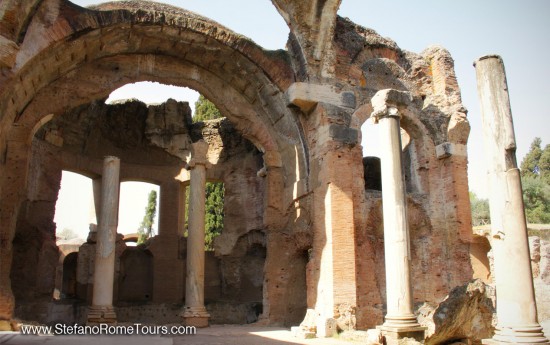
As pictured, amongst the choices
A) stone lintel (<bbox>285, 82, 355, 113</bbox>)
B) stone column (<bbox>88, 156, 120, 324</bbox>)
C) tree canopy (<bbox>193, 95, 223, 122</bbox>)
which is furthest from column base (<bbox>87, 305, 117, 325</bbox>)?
tree canopy (<bbox>193, 95, 223, 122</bbox>)

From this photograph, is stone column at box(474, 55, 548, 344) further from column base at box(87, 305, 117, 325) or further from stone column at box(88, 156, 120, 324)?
stone column at box(88, 156, 120, 324)

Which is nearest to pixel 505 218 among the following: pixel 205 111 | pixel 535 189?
pixel 205 111

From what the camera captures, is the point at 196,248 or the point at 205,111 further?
the point at 205,111

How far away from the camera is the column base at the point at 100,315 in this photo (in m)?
11.4

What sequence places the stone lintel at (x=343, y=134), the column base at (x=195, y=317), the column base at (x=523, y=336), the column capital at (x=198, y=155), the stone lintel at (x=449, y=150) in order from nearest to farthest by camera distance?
the column base at (x=523, y=336), the stone lintel at (x=343, y=134), the column base at (x=195, y=317), the stone lintel at (x=449, y=150), the column capital at (x=198, y=155)

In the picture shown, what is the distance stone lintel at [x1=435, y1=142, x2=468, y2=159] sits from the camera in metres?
13.0

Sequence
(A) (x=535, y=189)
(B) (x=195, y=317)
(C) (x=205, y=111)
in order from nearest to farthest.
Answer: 1. (B) (x=195, y=317)
2. (C) (x=205, y=111)
3. (A) (x=535, y=189)

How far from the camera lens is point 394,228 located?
342 inches

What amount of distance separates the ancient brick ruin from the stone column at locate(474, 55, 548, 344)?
6.55ft

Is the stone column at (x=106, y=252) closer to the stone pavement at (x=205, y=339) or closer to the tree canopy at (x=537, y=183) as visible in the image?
the stone pavement at (x=205, y=339)

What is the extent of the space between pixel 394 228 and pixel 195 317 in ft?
18.8

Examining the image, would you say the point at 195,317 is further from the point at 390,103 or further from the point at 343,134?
the point at 390,103

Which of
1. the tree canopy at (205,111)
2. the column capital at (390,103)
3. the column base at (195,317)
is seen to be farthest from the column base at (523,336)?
the tree canopy at (205,111)

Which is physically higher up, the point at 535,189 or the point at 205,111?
the point at 205,111
